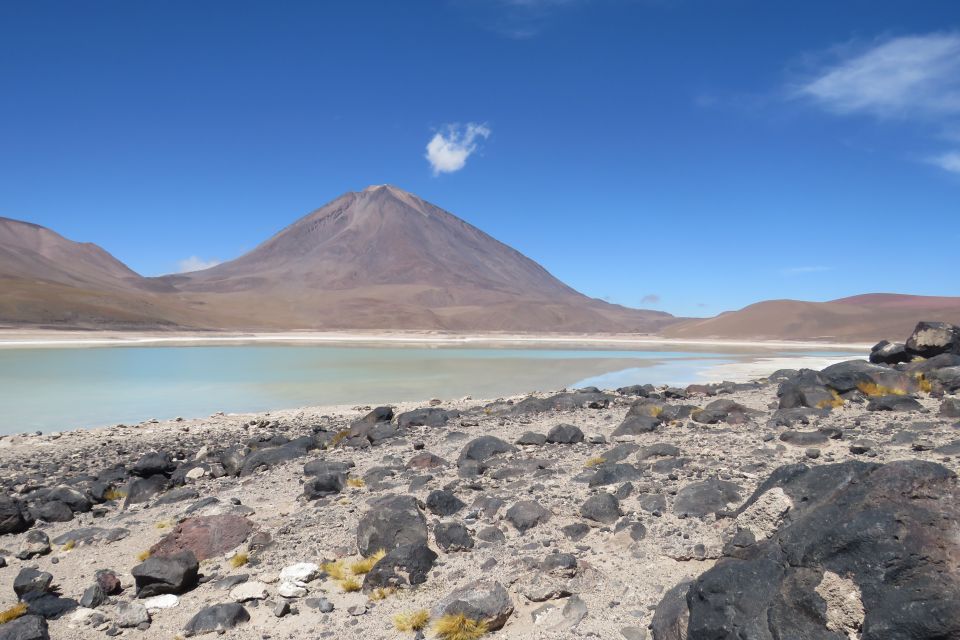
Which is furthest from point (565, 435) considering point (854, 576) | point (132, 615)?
point (854, 576)

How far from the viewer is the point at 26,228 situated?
19538 cm

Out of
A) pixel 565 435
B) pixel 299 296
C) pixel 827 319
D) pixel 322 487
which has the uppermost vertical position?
pixel 299 296

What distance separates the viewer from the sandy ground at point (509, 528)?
392 centimetres

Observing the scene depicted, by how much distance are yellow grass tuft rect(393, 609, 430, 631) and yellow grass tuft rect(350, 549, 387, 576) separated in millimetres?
713

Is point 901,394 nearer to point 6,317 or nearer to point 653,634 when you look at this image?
point 653,634

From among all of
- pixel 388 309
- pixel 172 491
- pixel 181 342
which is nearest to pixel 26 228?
pixel 388 309

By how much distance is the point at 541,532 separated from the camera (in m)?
4.83

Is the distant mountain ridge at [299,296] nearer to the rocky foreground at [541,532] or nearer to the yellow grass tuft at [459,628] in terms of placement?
the rocky foreground at [541,532]

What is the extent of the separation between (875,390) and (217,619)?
864 centimetres

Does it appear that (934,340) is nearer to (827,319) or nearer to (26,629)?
(26,629)

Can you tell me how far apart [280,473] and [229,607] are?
371 cm

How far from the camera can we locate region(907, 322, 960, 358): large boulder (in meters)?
13.2

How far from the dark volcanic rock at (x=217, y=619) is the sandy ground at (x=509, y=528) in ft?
0.28

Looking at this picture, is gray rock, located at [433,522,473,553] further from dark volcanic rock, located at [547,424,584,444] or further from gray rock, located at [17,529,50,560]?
gray rock, located at [17,529,50,560]
